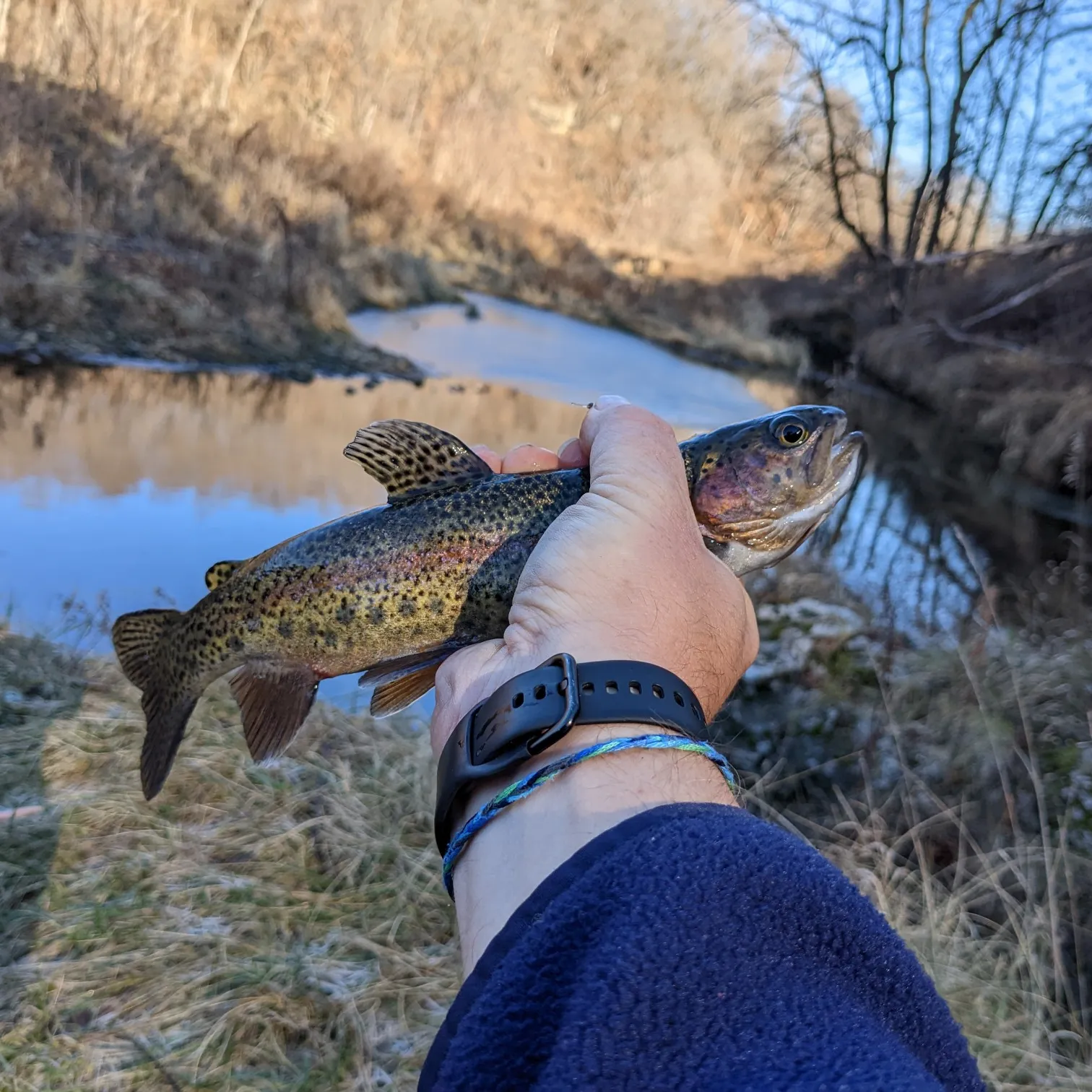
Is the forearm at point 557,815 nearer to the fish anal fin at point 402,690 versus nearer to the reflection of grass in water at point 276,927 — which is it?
the fish anal fin at point 402,690

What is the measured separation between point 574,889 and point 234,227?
18.1 meters

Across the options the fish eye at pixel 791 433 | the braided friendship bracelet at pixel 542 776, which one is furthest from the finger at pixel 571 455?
the braided friendship bracelet at pixel 542 776

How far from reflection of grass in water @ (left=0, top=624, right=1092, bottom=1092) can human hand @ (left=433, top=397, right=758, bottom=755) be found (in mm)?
1471

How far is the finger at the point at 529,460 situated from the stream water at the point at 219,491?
10.1 ft

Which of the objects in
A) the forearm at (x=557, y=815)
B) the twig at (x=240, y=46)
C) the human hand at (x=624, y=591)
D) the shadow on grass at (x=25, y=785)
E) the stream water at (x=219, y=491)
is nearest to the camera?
the forearm at (x=557, y=815)

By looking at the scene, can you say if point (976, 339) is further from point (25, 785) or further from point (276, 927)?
point (25, 785)

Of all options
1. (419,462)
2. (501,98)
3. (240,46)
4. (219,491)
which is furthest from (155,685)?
(501,98)

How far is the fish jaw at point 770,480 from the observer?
2047 millimetres

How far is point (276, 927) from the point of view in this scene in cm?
295

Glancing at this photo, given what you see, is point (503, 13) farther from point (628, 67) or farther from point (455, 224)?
point (455, 224)

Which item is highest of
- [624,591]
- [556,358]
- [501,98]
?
[501,98]

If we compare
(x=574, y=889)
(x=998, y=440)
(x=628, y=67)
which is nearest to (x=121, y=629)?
(x=574, y=889)

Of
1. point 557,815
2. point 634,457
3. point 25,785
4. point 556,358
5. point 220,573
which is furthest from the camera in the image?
point 556,358

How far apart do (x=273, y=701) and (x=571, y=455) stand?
1.03 metres
